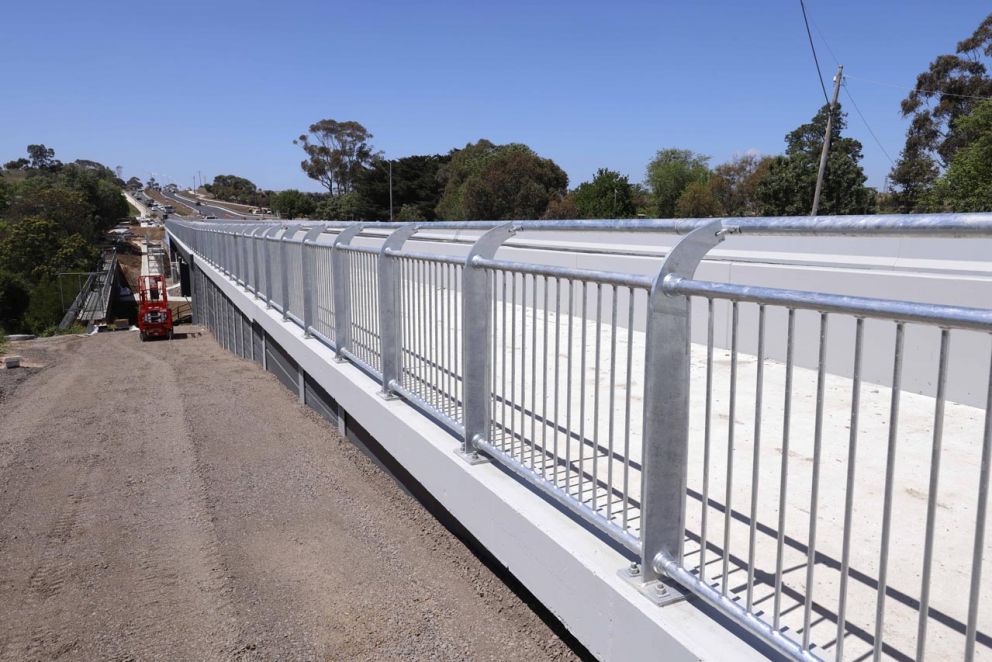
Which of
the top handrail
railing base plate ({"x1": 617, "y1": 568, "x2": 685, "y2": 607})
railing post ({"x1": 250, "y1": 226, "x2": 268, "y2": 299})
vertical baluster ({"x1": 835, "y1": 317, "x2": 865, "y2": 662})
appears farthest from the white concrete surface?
railing post ({"x1": 250, "y1": 226, "x2": 268, "y2": 299})

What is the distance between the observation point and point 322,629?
382 cm

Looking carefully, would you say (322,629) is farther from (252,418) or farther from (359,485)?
(252,418)

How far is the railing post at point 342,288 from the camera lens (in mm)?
6562

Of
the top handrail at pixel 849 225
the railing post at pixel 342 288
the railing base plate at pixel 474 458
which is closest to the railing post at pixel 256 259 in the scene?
the railing post at pixel 342 288

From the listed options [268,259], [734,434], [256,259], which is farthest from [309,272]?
[734,434]

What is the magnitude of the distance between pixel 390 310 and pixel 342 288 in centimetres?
139

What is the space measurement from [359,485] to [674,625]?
3860mm

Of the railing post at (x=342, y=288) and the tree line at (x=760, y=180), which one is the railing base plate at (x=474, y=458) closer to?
the railing post at (x=342, y=288)

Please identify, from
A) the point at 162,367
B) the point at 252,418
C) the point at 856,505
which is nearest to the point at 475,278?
the point at 856,505

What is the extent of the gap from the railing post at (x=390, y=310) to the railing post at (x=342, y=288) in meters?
1.17

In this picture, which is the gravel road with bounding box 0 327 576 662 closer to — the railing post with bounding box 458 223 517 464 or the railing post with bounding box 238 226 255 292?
the railing post with bounding box 458 223 517 464

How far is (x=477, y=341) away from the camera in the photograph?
13.0 ft

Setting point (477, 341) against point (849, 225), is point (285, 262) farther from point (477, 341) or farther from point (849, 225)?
point (849, 225)

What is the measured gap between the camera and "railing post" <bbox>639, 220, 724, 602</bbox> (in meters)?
2.38
